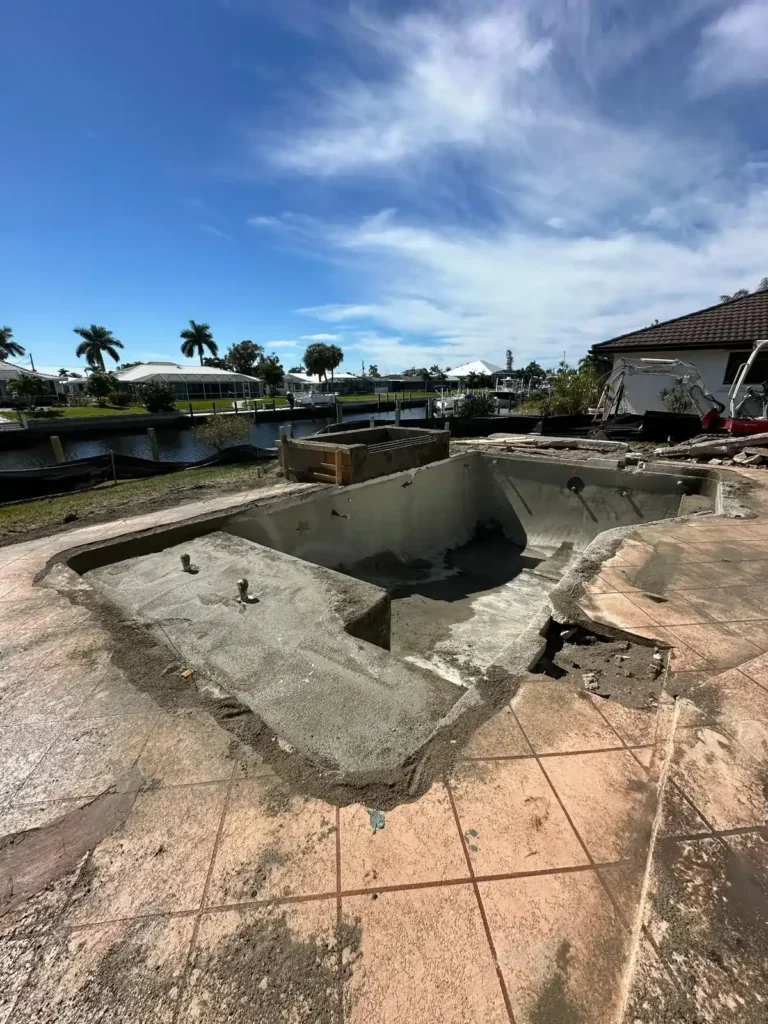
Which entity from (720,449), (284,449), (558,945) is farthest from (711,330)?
(558,945)

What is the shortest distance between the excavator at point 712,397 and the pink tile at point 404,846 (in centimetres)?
1519

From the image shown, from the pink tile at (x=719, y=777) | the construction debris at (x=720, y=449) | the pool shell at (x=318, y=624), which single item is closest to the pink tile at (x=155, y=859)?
the pool shell at (x=318, y=624)

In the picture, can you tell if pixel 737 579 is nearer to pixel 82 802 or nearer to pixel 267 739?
pixel 267 739

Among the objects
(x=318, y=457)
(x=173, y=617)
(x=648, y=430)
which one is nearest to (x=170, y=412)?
(x=318, y=457)

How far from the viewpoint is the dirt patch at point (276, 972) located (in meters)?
1.37

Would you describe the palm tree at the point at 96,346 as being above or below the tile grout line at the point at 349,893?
above

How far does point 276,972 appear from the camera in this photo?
1461 mm

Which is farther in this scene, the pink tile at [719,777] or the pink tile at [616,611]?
the pink tile at [616,611]

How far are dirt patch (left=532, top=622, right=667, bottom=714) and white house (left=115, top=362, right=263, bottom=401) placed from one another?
52502 millimetres

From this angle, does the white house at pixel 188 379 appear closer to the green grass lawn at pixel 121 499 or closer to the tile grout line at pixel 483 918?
the green grass lawn at pixel 121 499

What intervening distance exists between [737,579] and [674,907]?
3.72 metres

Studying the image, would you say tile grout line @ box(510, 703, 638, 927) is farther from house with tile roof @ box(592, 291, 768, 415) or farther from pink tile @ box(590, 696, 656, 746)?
house with tile roof @ box(592, 291, 768, 415)

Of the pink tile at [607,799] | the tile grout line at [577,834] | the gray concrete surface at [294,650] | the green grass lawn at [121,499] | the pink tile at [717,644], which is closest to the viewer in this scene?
the tile grout line at [577,834]

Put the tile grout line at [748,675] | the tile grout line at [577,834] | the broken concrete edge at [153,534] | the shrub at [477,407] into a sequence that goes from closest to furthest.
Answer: the tile grout line at [577,834]
the tile grout line at [748,675]
the broken concrete edge at [153,534]
the shrub at [477,407]
